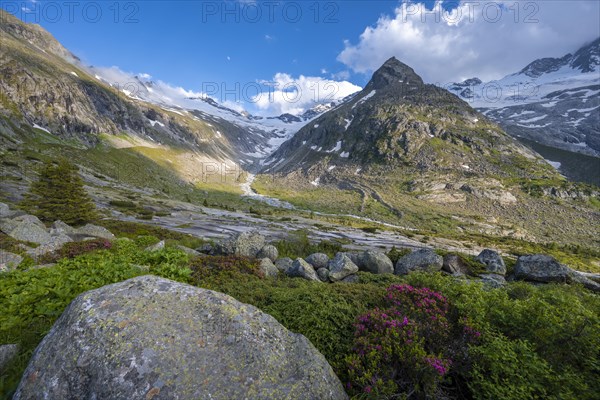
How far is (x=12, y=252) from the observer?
14.3 meters

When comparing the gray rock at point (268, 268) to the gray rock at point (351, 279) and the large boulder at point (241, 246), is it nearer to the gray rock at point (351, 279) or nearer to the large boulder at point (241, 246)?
the gray rock at point (351, 279)

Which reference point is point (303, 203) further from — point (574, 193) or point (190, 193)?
point (574, 193)

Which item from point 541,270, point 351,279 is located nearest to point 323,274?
point 351,279

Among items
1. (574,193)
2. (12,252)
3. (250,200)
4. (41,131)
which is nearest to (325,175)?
(250,200)

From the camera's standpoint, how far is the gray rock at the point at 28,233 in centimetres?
1830

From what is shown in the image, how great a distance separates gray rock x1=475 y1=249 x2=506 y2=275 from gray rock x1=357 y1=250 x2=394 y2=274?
9.26 meters

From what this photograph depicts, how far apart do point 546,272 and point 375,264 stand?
45.8ft

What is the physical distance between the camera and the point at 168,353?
16.1ft

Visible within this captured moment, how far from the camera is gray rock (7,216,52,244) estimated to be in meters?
18.3

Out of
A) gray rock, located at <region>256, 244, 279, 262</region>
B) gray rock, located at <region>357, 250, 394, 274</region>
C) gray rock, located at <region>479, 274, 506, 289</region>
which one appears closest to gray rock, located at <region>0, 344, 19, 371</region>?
gray rock, located at <region>256, 244, 279, 262</region>

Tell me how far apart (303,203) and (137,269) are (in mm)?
119136

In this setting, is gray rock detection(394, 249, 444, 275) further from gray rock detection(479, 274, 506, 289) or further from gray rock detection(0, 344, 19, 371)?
gray rock detection(0, 344, 19, 371)

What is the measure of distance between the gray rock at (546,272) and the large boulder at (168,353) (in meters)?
23.7

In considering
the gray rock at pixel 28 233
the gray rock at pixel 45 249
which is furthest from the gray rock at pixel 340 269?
the gray rock at pixel 28 233
